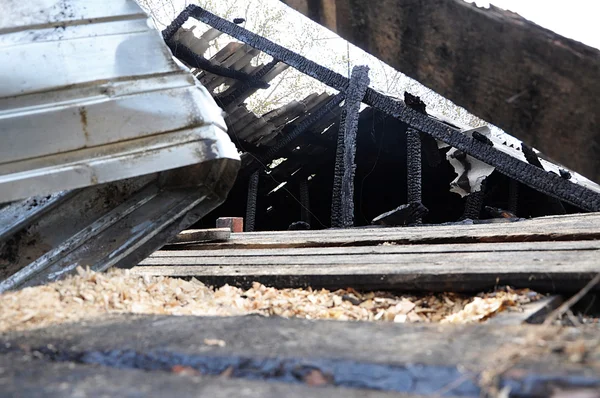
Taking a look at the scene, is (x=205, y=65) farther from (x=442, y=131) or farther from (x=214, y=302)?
(x=214, y=302)

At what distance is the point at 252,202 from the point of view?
11000 mm

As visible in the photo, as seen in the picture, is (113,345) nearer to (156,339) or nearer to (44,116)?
(156,339)

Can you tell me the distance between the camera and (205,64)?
9.12 metres

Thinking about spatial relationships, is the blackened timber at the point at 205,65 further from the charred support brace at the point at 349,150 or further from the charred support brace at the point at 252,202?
the charred support brace at the point at 349,150

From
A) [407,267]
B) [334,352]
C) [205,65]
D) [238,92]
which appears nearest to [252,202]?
[238,92]

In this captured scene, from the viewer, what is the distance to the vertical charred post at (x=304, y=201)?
40.3 ft

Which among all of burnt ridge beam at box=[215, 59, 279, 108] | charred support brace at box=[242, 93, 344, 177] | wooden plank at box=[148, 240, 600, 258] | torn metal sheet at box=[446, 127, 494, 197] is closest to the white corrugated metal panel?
wooden plank at box=[148, 240, 600, 258]

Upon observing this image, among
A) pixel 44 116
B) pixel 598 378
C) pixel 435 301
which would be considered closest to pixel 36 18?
pixel 44 116

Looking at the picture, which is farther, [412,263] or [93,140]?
[412,263]

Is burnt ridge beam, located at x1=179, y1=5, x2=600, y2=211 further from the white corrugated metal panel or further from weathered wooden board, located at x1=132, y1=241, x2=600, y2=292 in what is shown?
the white corrugated metal panel

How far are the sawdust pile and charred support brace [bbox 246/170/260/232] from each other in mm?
7953

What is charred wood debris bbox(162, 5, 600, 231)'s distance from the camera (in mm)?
7550

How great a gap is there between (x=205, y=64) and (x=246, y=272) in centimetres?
668

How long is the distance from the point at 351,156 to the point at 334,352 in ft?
22.8
